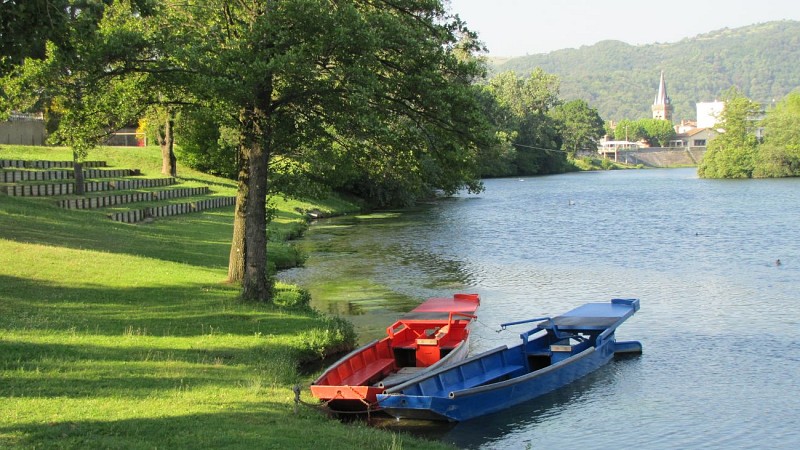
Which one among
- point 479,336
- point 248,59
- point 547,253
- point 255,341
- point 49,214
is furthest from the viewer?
point 547,253

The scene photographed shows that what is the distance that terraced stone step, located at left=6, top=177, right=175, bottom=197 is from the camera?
111 ft

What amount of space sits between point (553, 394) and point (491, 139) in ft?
19.1

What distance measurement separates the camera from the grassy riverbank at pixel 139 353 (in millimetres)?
11281

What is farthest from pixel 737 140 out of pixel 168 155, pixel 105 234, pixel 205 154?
pixel 105 234

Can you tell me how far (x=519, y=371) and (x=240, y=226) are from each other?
26.7 ft

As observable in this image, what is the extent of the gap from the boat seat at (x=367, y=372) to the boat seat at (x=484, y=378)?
1.57m

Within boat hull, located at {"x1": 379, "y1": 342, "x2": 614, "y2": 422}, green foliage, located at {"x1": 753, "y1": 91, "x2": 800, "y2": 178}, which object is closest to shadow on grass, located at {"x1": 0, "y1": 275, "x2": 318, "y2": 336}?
boat hull, located at {"x1": 379, "y1": 342, "x2": 614, "y2": 422}

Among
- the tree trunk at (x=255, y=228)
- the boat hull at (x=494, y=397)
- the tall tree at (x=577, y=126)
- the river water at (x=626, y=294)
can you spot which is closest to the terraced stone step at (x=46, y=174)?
the river water at (x=626, y=294)

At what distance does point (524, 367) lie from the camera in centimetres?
1914

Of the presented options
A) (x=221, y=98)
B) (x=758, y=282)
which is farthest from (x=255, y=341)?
(x=758, y=282)

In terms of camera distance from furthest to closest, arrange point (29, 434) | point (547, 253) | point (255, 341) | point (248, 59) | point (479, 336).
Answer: point (547, 253)
point (479, 336)
point (248, 59)
point (255, 341)
point (29, 434)

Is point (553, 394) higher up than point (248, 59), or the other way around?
point (248, 59)

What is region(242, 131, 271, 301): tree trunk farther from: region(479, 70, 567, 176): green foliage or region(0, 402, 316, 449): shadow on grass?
region(479, 70, 567, 176): green foliage

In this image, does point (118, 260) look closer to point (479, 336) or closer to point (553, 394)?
point (479, 336)
